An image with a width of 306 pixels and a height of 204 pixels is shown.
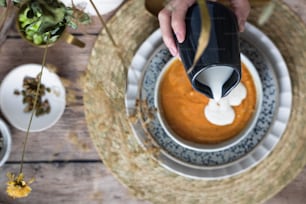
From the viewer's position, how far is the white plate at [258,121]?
740mm

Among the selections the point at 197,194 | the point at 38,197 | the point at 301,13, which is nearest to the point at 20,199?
the point at 38,197

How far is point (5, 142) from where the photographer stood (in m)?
0.77

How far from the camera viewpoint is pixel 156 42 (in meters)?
0.76

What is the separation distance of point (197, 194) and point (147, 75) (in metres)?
0.19

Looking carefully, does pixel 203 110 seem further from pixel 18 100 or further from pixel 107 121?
pixel 18 100

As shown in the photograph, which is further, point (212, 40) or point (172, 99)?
point (172, 99)

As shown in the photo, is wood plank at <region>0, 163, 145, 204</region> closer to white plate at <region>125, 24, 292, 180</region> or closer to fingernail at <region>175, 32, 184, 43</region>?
white plate at <region>125, 24, 292, 180</region>

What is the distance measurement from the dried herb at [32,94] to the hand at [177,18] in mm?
225

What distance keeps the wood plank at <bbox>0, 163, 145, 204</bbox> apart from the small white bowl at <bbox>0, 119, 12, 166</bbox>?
0.04 m

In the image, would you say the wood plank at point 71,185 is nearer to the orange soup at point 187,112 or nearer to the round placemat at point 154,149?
the round placemat at point 154,149

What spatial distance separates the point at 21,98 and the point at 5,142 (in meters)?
0.07

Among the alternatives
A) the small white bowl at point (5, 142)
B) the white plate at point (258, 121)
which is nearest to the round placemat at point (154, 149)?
the white plate at point (258, 121)

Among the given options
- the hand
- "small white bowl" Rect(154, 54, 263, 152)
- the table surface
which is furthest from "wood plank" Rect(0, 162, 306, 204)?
the hand

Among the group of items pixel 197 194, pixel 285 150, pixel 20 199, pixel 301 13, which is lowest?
pixel 20 199
